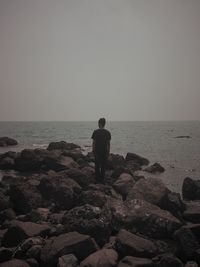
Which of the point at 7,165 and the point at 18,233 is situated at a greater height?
the point at 18,233

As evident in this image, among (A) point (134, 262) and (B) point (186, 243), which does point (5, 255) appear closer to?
(A) point (134, 262)

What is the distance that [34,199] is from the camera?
9.06 m

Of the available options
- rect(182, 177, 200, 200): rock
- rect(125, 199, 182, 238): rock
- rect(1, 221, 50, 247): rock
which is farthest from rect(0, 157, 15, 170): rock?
rect(125, 199, 182, 238): rock

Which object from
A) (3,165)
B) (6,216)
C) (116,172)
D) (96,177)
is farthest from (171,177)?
(6,216)

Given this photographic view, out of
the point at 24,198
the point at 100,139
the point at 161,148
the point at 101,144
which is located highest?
the point at 100,139

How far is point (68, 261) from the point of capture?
18.2 ft

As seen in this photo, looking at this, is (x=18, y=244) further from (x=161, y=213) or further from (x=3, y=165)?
(x=3, y=165)

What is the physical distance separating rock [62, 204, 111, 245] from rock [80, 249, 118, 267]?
0.69 m

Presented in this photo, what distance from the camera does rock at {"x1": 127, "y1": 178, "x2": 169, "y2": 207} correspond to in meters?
9.02

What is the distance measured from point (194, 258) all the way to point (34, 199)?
4653mm

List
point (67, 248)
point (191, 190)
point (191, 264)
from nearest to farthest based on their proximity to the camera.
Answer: point (191, 264) < point (67, 248) < point (191, 190)

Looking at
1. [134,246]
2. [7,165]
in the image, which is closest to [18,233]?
[134,246]

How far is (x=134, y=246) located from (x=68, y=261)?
1.26 meters

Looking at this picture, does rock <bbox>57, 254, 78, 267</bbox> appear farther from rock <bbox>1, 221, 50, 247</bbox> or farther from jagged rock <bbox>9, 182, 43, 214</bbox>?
jagged rock <bbox>9, 182, 43, 214</bbox>
